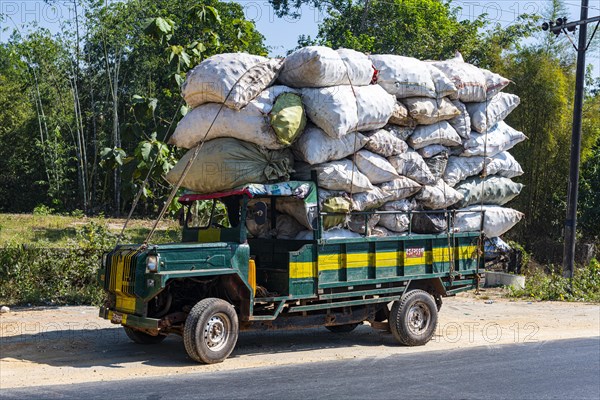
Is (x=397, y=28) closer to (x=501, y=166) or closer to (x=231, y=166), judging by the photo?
(x=501, y=166)

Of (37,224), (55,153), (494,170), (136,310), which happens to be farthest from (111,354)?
(55,153)

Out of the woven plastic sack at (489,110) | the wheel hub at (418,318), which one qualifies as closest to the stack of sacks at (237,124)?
the wheel hub at (418,318)

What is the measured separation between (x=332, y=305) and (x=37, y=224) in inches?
585

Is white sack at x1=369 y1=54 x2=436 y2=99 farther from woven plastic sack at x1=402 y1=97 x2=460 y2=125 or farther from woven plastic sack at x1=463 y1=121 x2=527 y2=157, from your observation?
woven plastic sack at x1=463 y1=121 x2=527 y2=157

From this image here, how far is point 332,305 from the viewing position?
970 centimetres

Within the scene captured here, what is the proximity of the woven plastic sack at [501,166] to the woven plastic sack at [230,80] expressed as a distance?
4095 mm

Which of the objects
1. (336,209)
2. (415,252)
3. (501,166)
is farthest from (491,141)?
(336,209)

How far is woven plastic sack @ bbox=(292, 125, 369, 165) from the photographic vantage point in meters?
9.47

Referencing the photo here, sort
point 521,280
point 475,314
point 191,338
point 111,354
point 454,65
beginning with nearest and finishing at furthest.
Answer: point 191,338
point 111,354
point 454,65
point 475,314
point 521,280

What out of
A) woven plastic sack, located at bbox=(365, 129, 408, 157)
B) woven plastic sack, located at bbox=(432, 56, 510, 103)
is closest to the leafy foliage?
woven plastic sack, located at bbox=(432, 56, 510, 103)

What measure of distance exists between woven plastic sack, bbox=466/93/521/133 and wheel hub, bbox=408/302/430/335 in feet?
10.1

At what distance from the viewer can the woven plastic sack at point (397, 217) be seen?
10.4m

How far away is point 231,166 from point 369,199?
2066 mm

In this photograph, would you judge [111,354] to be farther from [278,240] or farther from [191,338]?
[278,240]
